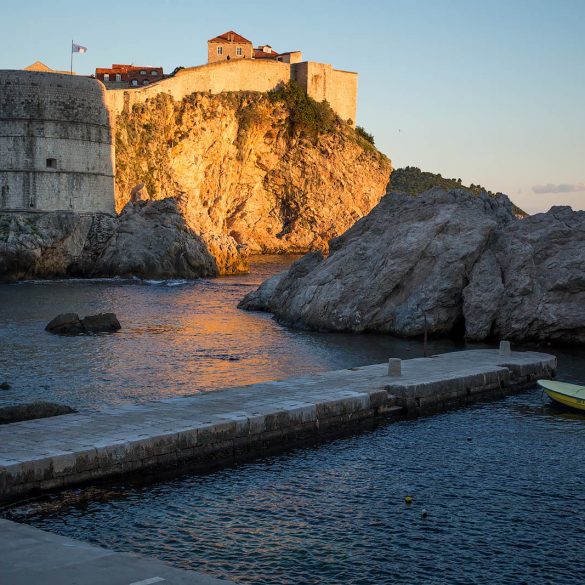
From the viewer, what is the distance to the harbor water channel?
9.20 meters

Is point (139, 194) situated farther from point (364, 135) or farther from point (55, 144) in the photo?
point (364, 135)

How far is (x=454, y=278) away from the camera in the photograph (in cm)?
2608

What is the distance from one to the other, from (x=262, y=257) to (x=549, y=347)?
51.2 metres

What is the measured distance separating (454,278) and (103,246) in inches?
1083

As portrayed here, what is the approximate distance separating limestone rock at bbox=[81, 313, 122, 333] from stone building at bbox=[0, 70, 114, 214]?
23.5 meters

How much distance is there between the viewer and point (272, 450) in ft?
43.5

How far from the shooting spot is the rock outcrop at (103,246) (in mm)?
45812

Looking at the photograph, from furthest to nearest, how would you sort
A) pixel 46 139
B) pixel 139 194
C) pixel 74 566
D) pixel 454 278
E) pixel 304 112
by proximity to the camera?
1. pixel 304 112
2. pixel 139 194
3. pixel 46 139
4. pixel 454 278
5. pixel 74 566

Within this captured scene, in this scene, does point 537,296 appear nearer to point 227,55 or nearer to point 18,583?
point 18,583

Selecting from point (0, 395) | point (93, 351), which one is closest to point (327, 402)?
point (0, 395)

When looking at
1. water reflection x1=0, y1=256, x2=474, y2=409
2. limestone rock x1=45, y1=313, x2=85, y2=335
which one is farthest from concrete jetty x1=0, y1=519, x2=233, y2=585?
limestone rock x1=45, y1=313, x2=85, y2=335

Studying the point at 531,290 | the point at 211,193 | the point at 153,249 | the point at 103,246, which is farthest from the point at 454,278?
the point at 211,193

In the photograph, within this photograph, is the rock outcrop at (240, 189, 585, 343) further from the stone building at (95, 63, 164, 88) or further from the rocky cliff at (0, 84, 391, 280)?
the stone building at (95, 63, 164, 88)

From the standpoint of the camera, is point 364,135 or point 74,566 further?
point 364,135
